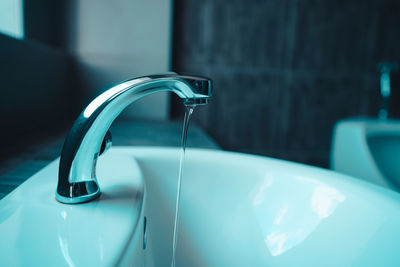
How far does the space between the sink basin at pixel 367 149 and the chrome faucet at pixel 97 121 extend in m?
0.88

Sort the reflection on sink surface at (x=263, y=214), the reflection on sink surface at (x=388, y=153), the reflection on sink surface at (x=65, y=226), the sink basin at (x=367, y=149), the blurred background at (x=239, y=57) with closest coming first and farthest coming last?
the reflection on sink surface at (x=65, y=226)
the reflection on sink surface at (x=263, y=214)
the sink basin at (x=367, y=149)
the reflection on sink surface at (x=388, y=153)
the blurred background at (x=239, y=57)

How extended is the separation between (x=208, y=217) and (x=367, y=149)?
0.73m

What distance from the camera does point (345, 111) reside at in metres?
1.95

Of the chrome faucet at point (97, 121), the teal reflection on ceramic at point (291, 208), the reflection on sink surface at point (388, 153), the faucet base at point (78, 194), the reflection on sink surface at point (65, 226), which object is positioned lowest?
the reflection on sink surface at point (388, 153)

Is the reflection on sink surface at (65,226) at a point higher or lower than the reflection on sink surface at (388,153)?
higher

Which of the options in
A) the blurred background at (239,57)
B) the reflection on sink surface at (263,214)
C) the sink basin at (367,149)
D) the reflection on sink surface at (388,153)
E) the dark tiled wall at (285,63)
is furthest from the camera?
the dark tiled wall at (285,63)

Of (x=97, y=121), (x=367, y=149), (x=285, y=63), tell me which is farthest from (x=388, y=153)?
(x=97, y=121)

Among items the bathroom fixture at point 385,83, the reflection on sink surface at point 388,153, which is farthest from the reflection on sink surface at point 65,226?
the bathroom fixture at point 385,83

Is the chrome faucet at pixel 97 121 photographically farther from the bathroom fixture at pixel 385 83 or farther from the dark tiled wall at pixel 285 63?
the bathroom fixture at pixel 385 83

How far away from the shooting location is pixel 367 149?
996mm

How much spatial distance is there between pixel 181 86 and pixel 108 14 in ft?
4.52

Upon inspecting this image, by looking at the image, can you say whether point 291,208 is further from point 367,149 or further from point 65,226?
point 367,149

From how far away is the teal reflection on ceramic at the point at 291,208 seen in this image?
0.45 metres

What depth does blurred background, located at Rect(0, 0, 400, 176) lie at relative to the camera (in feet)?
4.80
